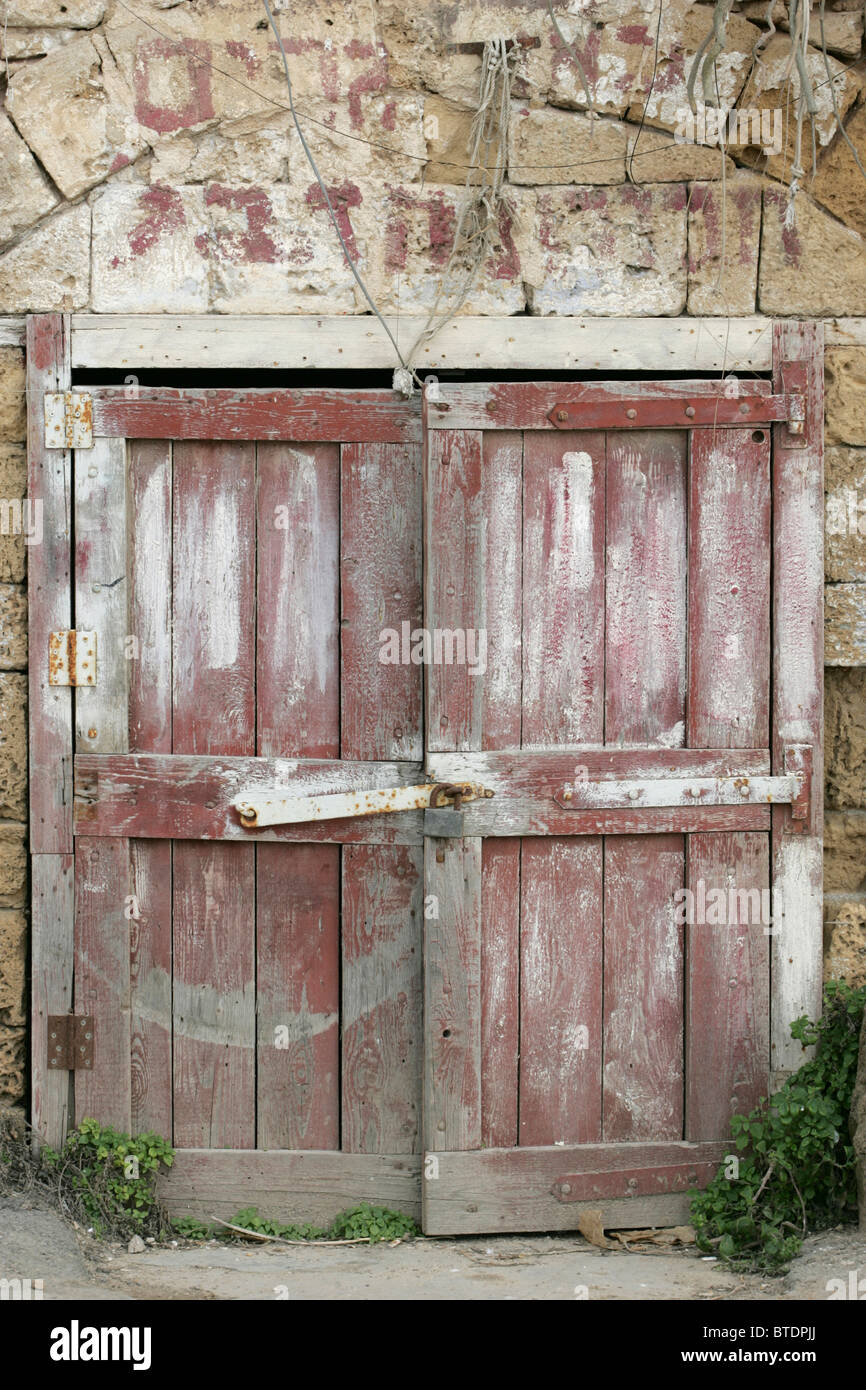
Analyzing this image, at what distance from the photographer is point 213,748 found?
11.2 ft

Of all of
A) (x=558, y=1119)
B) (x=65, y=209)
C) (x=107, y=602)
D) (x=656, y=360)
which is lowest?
(x=558, y=1119)

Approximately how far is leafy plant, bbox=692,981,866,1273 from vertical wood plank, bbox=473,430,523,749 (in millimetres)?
1165

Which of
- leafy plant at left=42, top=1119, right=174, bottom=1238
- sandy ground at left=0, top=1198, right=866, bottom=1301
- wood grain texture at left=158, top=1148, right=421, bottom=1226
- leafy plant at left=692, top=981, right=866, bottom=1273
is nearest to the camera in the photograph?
sandy ground at left=0, top=1198, right=866, bottom=1301

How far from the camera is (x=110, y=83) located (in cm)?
334

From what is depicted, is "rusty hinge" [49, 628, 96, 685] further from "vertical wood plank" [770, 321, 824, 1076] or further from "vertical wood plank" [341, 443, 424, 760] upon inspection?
"vertical wood plank" [770, 321, 824, 1076]

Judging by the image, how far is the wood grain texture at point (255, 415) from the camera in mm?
3344

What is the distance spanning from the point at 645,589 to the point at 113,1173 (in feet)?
7.24

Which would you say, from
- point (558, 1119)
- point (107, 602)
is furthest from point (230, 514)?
point (558, 1119)

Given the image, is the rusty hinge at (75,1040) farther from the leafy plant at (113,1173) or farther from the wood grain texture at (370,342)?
the wood grain texture at (370,342)

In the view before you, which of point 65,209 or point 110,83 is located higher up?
point 110,83

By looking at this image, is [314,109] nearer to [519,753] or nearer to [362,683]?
[362,683]

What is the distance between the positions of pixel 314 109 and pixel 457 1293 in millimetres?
3182

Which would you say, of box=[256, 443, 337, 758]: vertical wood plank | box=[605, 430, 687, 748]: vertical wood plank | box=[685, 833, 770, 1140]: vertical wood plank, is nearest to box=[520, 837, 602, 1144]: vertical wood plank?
box=[685, 833, 770, 1140]: vertical wood plank

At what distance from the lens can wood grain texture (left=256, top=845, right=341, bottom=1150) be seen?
3441mm
